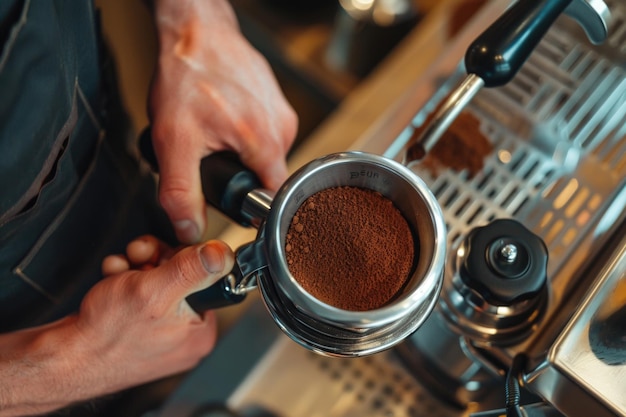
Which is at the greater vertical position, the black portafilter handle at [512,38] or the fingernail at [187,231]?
the black portafilter handle at [512,38]

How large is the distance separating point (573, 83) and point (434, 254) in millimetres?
312

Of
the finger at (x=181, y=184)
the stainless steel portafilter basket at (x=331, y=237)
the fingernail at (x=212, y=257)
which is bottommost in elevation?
the finger at (x=181, y=184)

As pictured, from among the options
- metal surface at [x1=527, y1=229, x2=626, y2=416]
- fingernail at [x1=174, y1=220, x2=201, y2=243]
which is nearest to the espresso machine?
metal surface at [x1=527, y1=229, x2=626, y2=416]

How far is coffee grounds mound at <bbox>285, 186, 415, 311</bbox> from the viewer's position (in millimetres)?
385

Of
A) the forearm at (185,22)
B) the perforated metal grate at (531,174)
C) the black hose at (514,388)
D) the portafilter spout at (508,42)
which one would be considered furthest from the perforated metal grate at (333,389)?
the forearm at (185,22)

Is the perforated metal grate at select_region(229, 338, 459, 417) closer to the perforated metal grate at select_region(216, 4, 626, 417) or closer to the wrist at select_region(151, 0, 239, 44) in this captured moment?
the perforated metal grate at select_region(216, 4, 626, 417)

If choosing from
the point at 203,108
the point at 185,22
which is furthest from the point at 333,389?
the point at 185,22

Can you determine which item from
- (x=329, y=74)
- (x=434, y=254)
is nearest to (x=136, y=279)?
(x=434, y=254)

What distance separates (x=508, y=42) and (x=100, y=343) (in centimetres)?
44

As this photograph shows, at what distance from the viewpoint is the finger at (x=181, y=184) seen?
0.58m

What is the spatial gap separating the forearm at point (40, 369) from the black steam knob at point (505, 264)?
0.37 m

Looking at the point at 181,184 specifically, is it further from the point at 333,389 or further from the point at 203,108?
the point at 333,389

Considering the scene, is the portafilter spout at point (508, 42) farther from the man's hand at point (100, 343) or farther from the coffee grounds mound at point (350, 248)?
the man's hand at point (100, 343)

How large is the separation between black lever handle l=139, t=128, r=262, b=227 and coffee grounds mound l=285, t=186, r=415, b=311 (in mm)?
107
